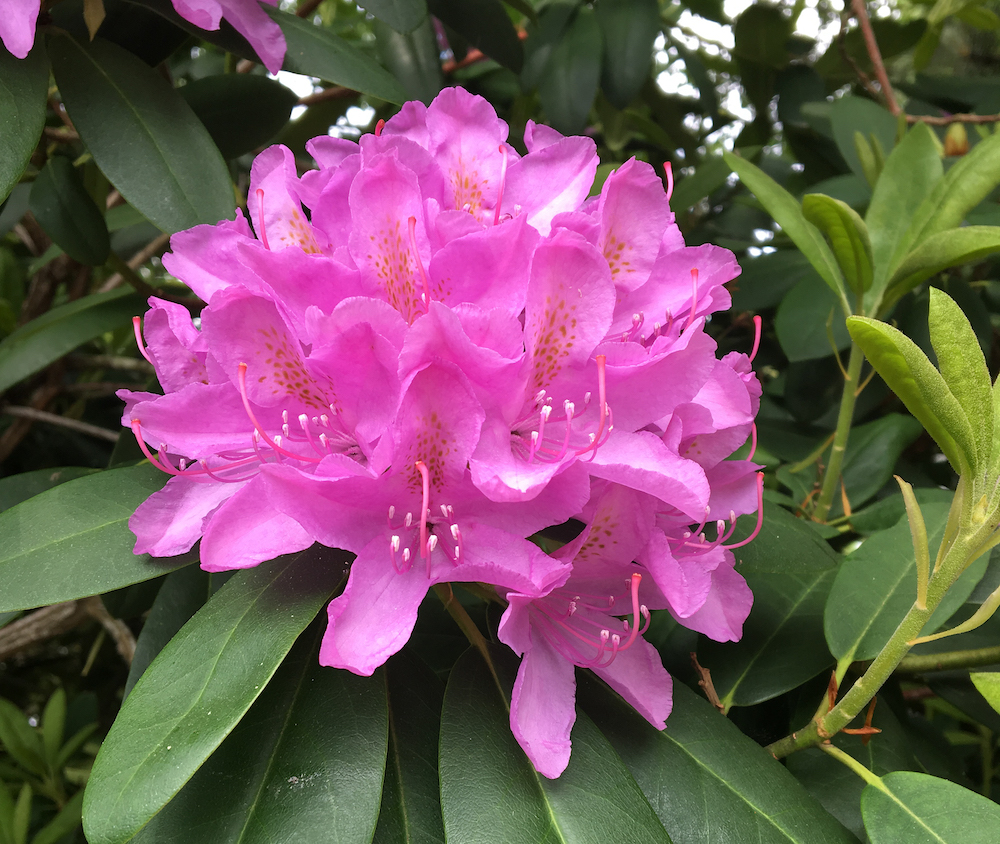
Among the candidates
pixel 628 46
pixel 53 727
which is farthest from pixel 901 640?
pixel 53 727

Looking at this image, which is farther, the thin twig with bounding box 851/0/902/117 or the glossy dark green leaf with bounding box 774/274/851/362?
the thin twig with bounding box 851/0/902/117

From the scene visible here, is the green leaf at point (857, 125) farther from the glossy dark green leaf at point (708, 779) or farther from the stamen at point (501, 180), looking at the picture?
the glossy dark green leaf at point (708, 779)

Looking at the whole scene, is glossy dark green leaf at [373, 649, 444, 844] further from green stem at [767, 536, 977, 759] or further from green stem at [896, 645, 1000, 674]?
green stem at [896, 645, 1000, 674]

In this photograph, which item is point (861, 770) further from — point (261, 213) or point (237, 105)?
point (237, 105)

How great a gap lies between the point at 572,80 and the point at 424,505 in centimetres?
115

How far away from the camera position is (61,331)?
116cm

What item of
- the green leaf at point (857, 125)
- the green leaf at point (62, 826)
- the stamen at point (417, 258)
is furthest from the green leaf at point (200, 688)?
the green leaf at point (857, 125)

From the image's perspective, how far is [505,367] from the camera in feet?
1.96

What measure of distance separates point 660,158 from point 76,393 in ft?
4.96

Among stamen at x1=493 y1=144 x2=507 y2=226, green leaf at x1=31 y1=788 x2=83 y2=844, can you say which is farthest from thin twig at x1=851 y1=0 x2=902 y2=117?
green leaf at x1=31 y1=788 x2=83 y2=844

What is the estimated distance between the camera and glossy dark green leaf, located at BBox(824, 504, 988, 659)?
0.81 m

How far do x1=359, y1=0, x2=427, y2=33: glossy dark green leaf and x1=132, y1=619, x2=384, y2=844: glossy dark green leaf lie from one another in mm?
796

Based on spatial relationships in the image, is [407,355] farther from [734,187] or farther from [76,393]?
[734,187]

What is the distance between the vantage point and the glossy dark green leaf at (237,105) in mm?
1124
